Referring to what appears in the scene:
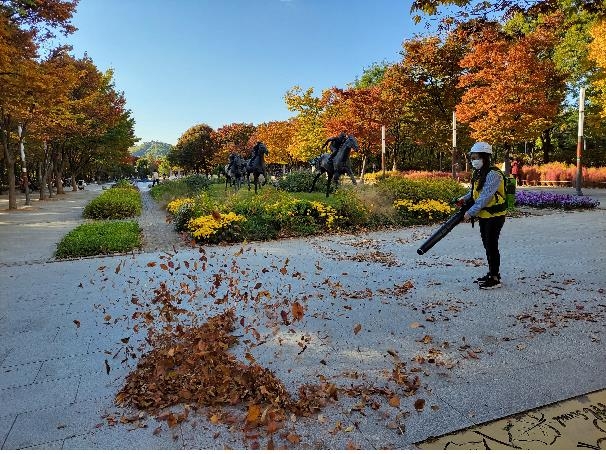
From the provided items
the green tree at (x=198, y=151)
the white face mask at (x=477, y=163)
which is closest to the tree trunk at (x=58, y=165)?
the white face mask at (x=477, y=163)

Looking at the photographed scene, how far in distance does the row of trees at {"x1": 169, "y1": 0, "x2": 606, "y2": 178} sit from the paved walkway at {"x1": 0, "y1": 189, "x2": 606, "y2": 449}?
33.1ft

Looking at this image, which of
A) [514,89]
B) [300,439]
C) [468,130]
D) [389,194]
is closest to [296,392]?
[300,439]

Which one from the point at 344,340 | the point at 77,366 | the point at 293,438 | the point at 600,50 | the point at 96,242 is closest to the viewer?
the point at 293,438

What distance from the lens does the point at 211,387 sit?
3.13 metres

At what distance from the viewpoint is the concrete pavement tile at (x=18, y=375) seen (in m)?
3.50

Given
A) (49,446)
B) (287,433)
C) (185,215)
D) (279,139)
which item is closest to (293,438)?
(287,433)

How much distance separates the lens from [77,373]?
12.0 ft

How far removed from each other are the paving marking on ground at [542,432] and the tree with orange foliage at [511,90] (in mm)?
23014

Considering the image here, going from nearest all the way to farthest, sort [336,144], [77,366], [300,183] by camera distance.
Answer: [77,366] → [336,144] → [300,183]

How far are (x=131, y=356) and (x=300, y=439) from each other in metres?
2.05

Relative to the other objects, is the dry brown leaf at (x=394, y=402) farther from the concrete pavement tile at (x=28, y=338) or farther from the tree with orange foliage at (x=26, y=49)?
the tree with orange foliage at (x=26, y=49)

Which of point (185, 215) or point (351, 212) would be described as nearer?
point (185, 215)

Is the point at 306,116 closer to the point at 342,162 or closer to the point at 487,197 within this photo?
the point at 342,162

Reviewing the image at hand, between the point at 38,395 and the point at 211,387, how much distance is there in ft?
4.56
